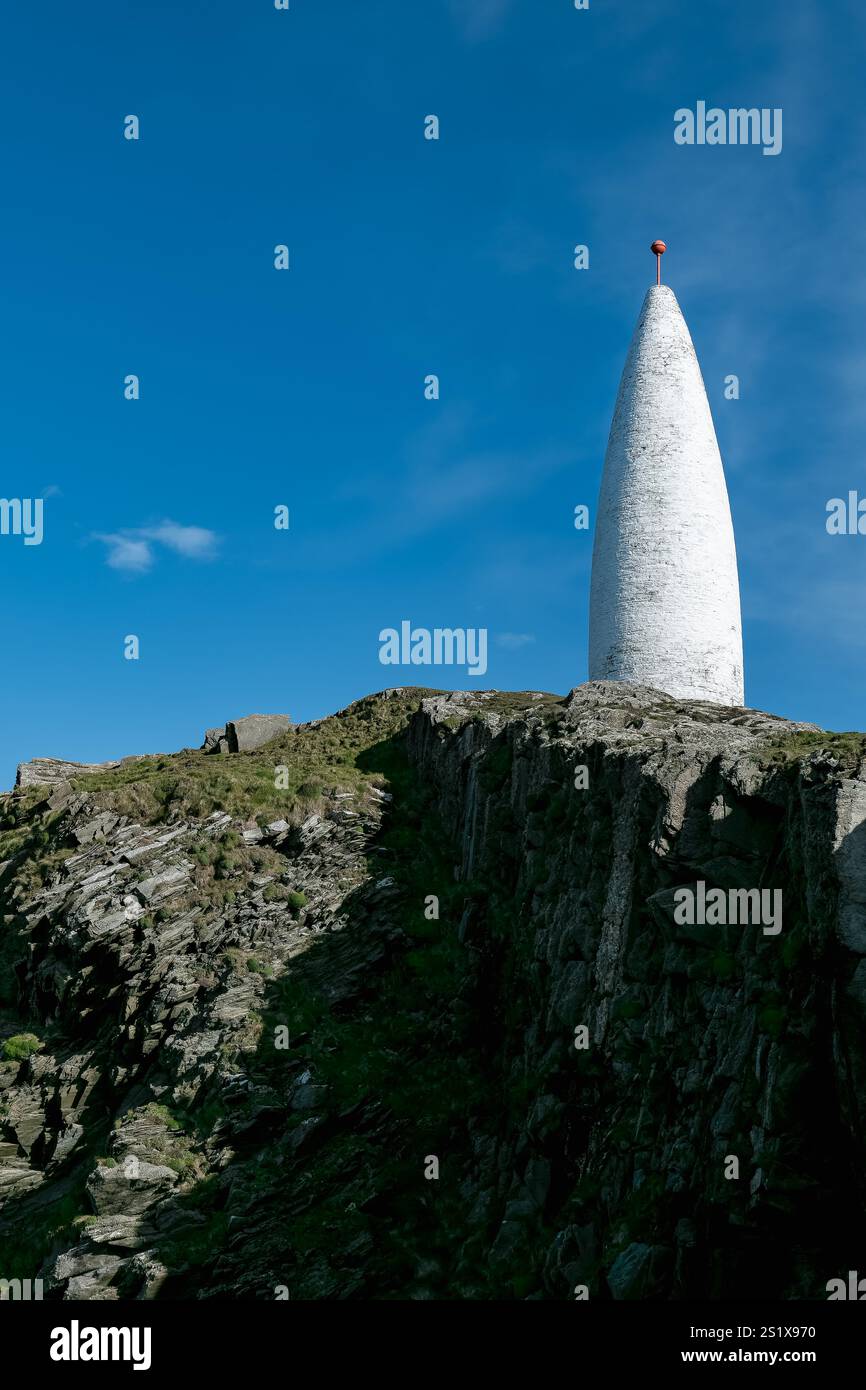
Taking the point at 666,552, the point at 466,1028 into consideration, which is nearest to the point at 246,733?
the point at 666,552

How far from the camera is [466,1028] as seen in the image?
811 inches

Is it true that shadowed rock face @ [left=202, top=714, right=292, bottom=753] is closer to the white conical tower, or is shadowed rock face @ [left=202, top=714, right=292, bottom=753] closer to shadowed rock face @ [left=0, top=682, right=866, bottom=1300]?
shadowed rock face @ [left=0, top=682, right=866, bottom=1300]

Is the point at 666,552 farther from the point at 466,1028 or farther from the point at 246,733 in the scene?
the point at 246,733

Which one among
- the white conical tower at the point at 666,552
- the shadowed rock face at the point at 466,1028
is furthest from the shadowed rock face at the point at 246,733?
the white conical tower at the point at 666,552

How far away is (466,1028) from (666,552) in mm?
14747

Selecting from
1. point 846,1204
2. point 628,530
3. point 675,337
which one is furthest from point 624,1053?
point 675,337

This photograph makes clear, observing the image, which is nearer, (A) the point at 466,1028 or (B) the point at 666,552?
(A) the point at 466,1028

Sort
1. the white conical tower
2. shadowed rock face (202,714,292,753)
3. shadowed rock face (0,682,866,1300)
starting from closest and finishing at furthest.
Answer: shadowed rock face (0,682,866,1300), the white conical tower, shadowed rock face (202,714,292,753)

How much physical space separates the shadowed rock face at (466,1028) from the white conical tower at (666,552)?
496 cm

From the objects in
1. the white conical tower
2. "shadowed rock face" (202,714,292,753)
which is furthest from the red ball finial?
"shadowed rock face" (202,714,292,753)

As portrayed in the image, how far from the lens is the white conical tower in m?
29.0

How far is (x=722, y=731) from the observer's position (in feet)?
51.6

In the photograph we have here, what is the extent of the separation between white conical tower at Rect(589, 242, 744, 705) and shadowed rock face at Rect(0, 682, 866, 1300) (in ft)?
16.3

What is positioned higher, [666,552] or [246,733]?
[666,552]
